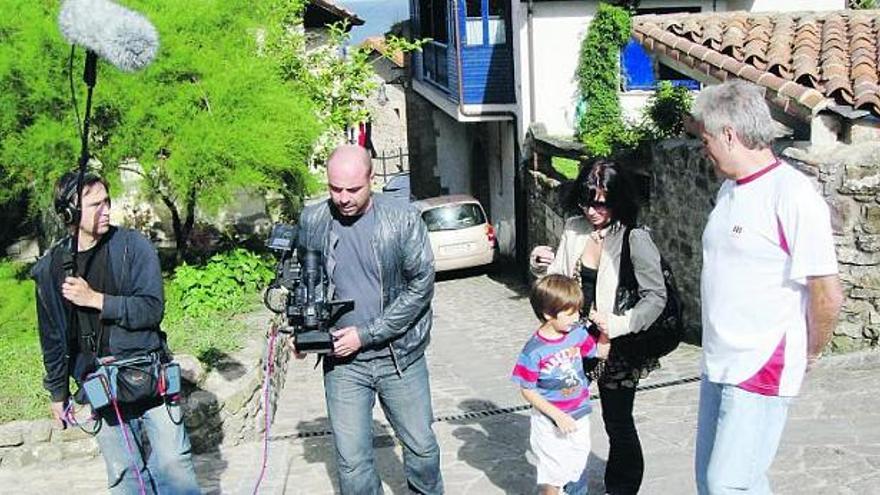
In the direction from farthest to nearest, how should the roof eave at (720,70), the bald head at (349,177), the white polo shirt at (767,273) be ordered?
the roof eave at (720,70), the bald head at (349,177), the white polo shirt at (767,273)

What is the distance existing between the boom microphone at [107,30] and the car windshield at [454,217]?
13.3 m

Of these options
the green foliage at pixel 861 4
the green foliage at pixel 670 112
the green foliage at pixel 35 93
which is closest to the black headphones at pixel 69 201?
the green foliage at pixel 35 93

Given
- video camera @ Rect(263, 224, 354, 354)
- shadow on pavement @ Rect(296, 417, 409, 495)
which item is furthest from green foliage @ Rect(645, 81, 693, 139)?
video camera @ Rect(263, 224, 354, 354)

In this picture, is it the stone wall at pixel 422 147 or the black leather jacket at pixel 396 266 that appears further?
the stone wall at pixel 422 147

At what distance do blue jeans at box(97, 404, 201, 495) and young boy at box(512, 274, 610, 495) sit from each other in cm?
154

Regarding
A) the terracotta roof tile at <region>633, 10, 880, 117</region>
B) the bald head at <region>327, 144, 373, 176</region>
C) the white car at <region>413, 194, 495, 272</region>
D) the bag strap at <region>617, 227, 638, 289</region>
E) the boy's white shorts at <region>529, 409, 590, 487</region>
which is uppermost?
the terracotta roof tile at <region>633, 10, 880, 117</region>

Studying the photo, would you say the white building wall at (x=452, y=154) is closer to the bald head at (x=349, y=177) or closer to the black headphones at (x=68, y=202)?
the bald head at (x=349, y=177)

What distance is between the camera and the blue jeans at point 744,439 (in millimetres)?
3203

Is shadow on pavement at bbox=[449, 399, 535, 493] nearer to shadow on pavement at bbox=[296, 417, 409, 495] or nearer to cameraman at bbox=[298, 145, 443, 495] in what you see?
shadow on pavement at bbox=[296, 417, 409, 495]

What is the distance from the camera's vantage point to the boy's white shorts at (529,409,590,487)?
13.9 feet

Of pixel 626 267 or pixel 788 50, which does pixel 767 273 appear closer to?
pixel 626 267

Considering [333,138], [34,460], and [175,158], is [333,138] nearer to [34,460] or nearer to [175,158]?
[175,158]

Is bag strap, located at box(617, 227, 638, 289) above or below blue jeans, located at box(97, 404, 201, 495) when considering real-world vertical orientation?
above

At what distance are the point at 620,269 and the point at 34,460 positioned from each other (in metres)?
4.19
